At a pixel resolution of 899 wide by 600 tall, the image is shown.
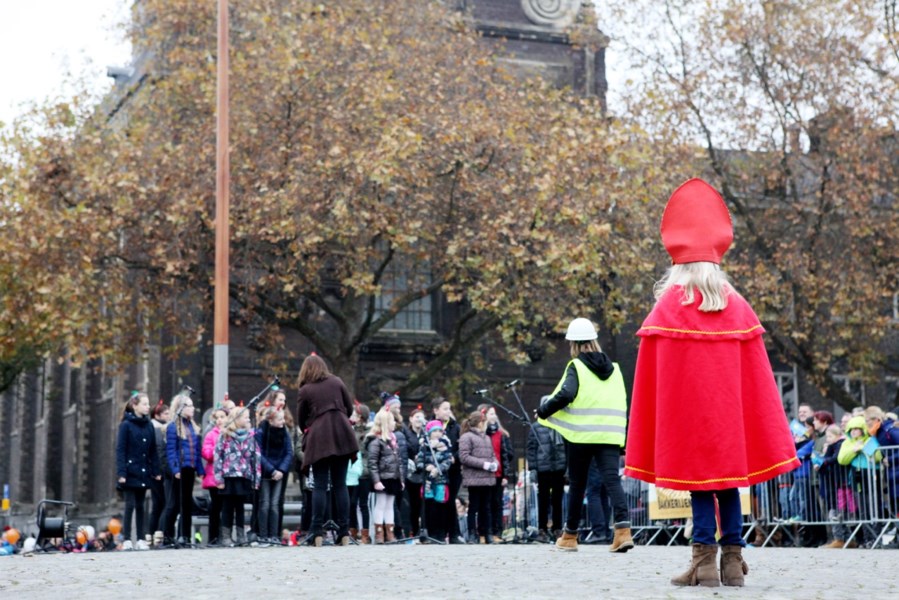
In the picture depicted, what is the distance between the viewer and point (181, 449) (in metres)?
18.8

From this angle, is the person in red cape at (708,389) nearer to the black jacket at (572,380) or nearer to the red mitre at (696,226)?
the red mitre at (696,226)

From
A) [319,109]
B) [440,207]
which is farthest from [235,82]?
[440,207]

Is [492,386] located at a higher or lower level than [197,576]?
higher

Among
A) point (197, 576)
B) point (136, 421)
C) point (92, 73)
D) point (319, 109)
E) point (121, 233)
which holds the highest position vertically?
point (92, 73)

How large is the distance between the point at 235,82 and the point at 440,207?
4.66 m

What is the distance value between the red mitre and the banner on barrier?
940cm

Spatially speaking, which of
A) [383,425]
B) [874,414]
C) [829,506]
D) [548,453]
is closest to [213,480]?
[383,425]

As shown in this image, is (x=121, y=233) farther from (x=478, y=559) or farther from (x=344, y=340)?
(x=478, y=559)

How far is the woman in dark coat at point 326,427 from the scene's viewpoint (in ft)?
53.0

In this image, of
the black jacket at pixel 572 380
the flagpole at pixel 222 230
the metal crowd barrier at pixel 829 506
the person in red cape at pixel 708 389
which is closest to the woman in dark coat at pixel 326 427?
the black jacket at pixel 572 380

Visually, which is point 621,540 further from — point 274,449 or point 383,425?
point 383,425

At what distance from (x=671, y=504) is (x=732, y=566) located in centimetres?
1033

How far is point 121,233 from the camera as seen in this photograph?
1158 inches

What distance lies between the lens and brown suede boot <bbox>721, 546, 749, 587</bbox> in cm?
877
